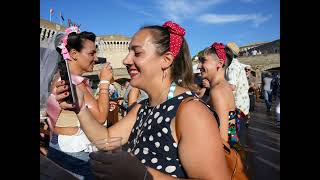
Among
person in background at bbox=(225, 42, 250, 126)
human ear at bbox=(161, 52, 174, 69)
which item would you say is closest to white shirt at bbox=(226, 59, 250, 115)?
person in background at bbox=(225, 42, 250, 126)

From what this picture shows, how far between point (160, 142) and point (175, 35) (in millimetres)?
626

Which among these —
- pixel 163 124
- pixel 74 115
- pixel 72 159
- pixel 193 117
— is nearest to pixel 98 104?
→ pixel 74 115

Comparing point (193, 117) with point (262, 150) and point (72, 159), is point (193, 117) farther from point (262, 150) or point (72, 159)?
point (262, 150)

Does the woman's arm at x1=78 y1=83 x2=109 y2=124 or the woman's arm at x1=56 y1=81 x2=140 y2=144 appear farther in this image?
the woman's arm at x1=78 y1=83 x2=109 y2=124

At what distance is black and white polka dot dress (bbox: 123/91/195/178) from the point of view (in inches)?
60.8

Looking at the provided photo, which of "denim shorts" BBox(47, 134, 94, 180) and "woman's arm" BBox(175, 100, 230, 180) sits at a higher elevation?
"woman's arm" BBox(175, 100, 230, 180)

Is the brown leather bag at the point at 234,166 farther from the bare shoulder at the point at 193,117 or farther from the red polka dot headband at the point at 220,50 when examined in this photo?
the red polka dot headband at the point at 220,50

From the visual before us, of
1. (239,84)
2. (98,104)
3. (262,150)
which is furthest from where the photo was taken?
(262,150)

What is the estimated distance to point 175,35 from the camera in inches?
73.7

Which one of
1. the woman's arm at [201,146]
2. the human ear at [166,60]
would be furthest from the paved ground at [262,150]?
the woman's arm at [201,146]

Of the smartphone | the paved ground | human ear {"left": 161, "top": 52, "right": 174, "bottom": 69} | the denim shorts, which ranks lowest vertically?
the paved ground

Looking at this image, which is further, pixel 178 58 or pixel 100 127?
pixel 100 127

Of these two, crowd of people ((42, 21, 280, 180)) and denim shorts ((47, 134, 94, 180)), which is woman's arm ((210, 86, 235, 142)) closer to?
crowd of people ((42, 21, 280, 180))
